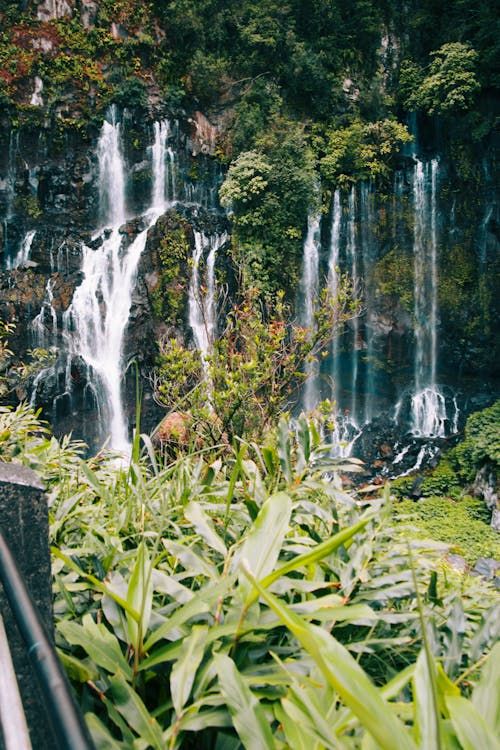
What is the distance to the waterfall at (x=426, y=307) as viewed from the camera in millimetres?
11812

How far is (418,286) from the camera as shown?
40.2ft

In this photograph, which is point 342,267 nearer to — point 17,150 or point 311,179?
point 311,179

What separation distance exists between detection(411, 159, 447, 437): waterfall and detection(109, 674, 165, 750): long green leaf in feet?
39.3

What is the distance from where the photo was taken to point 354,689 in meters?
0.45

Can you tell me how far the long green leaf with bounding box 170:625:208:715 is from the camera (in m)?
0.73

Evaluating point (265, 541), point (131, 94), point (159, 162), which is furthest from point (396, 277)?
point (265, 541)

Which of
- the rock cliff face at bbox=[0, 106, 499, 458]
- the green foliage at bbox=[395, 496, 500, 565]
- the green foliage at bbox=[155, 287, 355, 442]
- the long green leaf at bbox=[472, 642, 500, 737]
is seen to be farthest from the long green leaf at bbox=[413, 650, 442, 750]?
the rock cliff face at bbox=[0, 106, 499, 458]

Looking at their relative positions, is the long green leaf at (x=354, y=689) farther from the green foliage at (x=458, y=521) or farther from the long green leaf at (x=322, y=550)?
the green foliage at (x=458, y=521)

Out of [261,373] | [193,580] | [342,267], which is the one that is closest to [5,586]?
[193,580]

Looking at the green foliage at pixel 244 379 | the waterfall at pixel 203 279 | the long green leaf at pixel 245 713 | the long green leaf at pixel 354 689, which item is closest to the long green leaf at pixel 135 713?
the long green leaf at pixel 245 713

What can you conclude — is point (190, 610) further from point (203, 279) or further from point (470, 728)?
point (203, 279)

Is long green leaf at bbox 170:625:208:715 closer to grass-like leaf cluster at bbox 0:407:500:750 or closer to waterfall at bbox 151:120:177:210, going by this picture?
Result: grass-like leaf cluster at bbox 0:407:500:750

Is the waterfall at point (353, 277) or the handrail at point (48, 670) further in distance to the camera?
the waterfall at point (353, 277)

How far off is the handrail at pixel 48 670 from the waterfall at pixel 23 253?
11.2 meters
